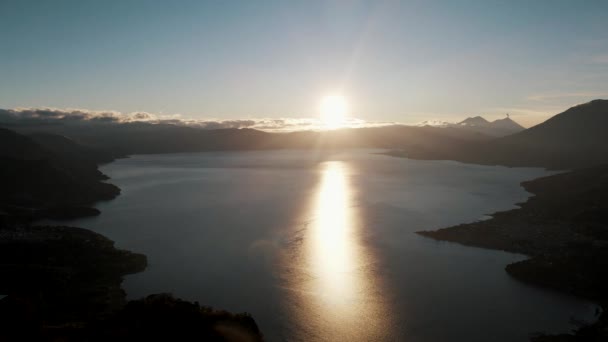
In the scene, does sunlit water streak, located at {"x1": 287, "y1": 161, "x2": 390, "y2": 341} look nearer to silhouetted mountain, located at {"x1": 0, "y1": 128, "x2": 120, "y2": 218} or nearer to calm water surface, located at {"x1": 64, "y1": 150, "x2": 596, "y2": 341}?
calm water surface, located at {"x1": 64, "y1": 150, "x2": 596, "y2": 341}

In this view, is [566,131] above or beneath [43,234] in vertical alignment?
above

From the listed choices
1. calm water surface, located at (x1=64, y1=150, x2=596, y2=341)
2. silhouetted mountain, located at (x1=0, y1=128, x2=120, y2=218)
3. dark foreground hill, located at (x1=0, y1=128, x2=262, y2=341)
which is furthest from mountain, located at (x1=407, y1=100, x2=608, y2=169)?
silhouetted mountain, located at (x1=0, y1=128, x2=120, y2=218)

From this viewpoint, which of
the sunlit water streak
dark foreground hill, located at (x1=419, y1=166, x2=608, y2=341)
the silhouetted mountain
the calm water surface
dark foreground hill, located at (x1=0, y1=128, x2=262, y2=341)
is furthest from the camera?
the silhouetted mountain

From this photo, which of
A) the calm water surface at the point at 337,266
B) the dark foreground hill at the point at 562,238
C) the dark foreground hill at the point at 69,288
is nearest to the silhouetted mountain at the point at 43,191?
the dark foreground hill at the point at 69,288

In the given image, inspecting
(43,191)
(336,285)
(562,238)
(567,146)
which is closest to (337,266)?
(336,285)

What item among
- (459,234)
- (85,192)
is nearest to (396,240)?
(459,234)

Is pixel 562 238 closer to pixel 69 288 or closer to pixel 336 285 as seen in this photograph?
pixel 336 285

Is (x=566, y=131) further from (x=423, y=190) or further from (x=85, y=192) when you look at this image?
(x=85, y=192)

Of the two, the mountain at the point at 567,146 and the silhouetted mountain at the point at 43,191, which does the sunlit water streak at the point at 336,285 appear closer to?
the silhouetted mountain at the point at 43,191
